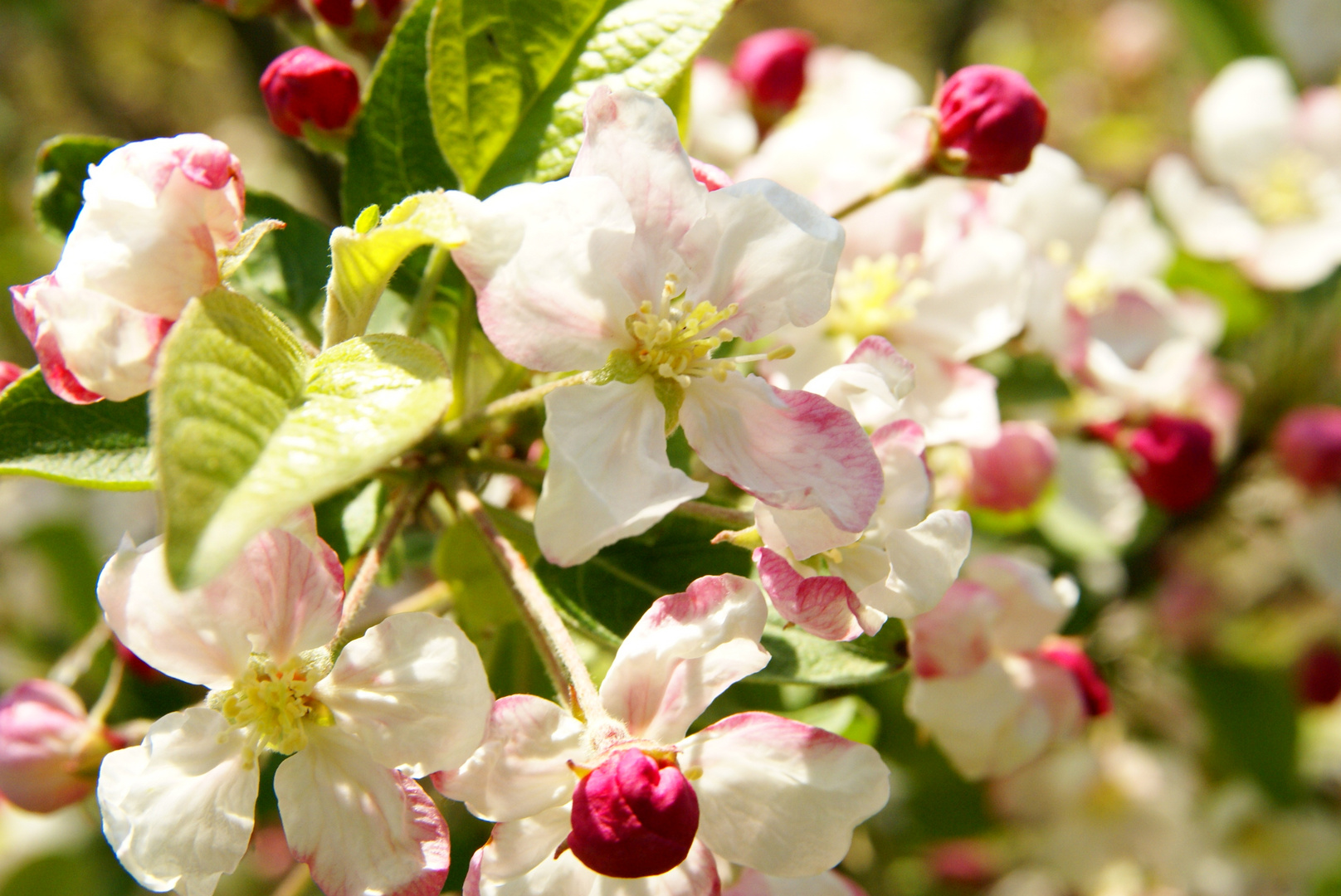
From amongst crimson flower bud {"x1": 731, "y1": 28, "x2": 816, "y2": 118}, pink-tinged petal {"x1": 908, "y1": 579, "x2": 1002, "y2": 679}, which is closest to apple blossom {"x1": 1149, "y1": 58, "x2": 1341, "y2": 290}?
crimson flower bud {"x1": 731, "y1": 28, "x2": 816, "y2": 118}

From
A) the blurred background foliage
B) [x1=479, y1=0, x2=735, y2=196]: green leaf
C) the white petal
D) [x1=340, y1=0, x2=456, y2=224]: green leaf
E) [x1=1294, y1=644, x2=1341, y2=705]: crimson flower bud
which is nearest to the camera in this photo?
the white petal

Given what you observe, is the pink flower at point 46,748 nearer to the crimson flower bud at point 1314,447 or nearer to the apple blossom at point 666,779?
the apple blossom at point 666,779

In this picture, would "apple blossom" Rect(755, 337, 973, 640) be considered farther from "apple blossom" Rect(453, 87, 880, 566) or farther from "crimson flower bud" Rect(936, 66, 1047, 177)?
"crimson flower bud" Rect(936, 66, 1047, 177)

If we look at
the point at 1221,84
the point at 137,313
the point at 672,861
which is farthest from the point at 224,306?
the point at 1221,84

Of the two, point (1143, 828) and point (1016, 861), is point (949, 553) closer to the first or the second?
point (1143, 828)

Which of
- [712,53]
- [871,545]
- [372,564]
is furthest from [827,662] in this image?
[712,53]

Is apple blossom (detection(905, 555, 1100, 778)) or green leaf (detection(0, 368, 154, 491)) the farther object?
apple blossom (detection(905, 555, 1100, 778))
